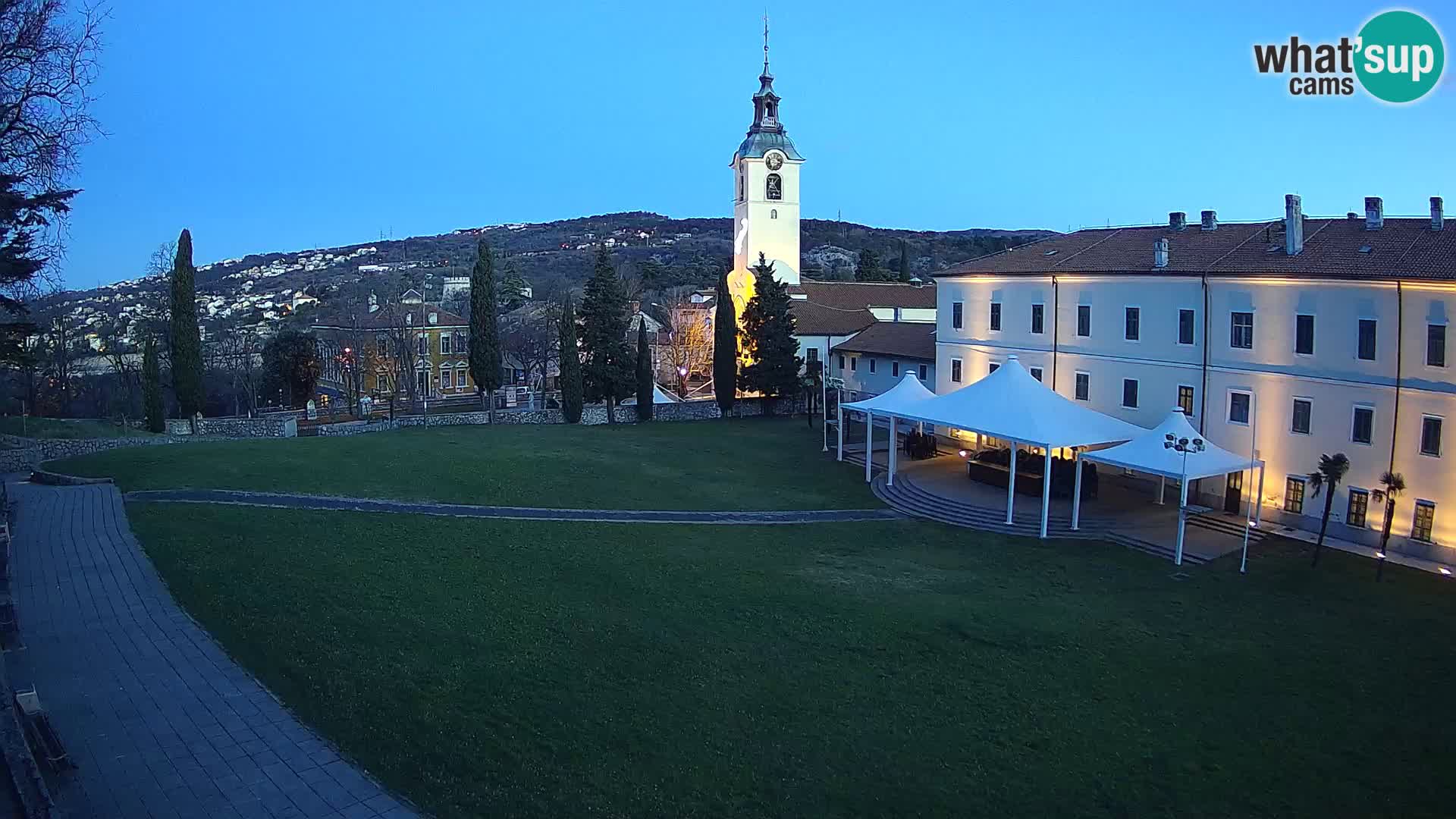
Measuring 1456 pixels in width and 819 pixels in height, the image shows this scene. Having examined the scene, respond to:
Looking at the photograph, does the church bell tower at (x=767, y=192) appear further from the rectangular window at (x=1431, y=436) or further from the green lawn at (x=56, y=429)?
the rectangular window at (x=1431, y=436)

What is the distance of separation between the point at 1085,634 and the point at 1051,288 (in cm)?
1467

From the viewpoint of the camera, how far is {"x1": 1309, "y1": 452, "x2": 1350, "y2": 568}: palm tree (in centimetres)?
1761

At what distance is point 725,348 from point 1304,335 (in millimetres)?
23098

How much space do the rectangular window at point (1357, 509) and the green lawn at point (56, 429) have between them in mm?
33443

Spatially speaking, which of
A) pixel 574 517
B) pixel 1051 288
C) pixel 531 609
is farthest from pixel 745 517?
pixel 1051 288

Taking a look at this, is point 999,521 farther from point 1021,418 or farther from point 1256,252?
point 1256,252

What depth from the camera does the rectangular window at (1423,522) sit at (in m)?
17.9

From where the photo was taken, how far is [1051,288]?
1036 inches

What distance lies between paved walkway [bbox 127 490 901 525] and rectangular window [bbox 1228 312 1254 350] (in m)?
9.09

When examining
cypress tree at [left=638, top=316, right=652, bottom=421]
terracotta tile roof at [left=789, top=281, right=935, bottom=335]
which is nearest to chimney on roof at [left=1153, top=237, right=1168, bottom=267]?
terracotta tile roof at [left=789, top=281, right=935, bottom=335]

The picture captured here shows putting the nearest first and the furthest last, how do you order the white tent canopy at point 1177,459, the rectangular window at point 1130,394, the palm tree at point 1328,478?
the palm tree at point 1328,478
the white tent canopy at point 1177,459
the rectangular window at point 1130,394

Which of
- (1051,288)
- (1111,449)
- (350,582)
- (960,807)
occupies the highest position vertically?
(1051,288)

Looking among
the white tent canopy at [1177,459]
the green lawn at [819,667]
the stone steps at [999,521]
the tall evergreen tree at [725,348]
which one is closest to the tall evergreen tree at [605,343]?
the tall evergreen tree at [725,348]

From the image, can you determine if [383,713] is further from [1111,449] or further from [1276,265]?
[1276,265]
